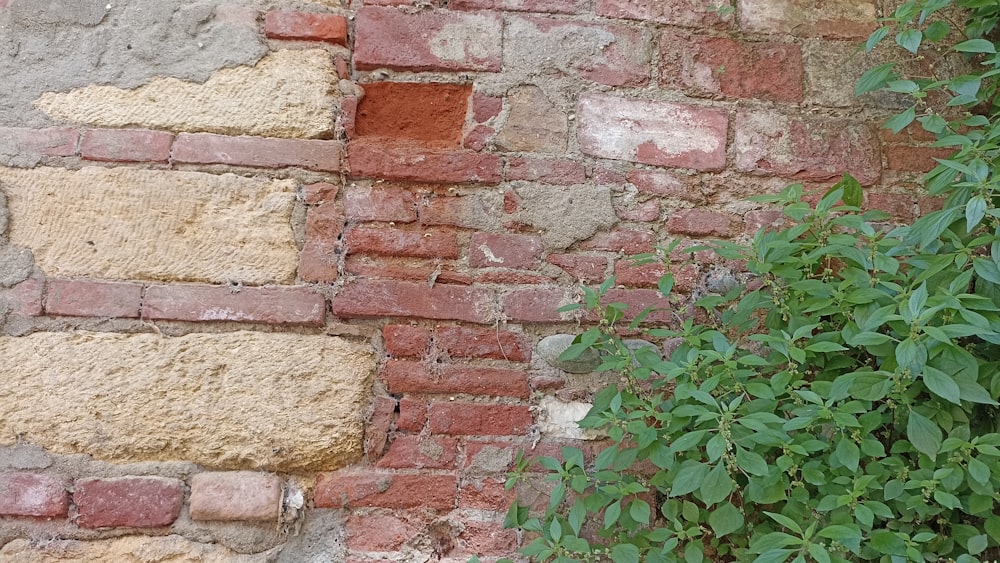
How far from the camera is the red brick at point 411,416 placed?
176 cm

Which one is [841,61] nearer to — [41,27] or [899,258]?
[899,258]

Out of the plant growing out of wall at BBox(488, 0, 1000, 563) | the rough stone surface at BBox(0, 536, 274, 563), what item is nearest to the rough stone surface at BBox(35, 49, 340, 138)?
the plant growing out of wall at BBox(488, 0, 1000, 563)

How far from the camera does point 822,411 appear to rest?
4.78 feet

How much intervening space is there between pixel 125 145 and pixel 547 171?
1.03 metres

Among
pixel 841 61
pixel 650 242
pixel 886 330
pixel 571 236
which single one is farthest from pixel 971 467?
pixel 841 61

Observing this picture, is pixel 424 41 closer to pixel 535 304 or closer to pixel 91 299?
pixel 535 304

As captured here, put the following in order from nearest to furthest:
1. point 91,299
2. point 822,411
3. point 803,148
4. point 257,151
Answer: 1. point 822,411
2. point 91,299
3. point 257,151
4. point 803,148

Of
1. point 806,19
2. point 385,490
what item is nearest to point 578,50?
point 806,19

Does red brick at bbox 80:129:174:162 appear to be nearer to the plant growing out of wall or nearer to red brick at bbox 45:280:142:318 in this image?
red brick at bbox 45:280:142:318

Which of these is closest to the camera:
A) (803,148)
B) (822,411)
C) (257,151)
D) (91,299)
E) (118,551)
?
(822,411)

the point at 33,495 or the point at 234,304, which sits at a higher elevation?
the point at 234,304

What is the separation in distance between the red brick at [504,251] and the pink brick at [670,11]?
67 cm

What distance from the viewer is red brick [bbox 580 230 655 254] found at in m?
1.88

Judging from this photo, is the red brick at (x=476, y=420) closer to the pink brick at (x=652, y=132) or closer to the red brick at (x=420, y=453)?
the red brick at (x=420, y=453)
